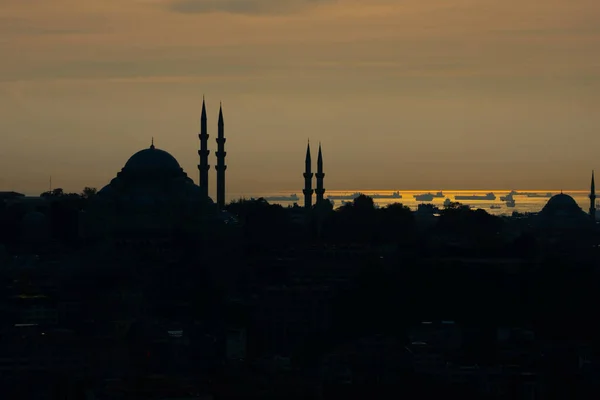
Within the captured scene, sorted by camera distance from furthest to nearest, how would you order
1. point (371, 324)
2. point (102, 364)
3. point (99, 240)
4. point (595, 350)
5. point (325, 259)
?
1. point (99, 240)
2. point (325, 259)
3. point (371, 324)
4. point (595, 350)
5. point (102, 364)

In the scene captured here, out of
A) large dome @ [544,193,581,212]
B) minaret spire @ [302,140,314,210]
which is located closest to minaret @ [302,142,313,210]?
minaret spire @ [302,140,314,210]

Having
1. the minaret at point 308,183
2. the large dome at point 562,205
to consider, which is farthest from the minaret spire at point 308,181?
the large dome at point 562,205

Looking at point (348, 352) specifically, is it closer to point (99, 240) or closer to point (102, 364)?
point (102, 364)

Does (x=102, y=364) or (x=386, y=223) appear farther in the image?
(x=386, y=223)

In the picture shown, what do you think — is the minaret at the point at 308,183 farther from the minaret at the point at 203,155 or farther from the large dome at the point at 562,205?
the large dome at the point at 562,205

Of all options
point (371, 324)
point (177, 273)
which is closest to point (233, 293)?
point (177, 273)

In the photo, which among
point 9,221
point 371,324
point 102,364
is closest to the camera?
point 102,364

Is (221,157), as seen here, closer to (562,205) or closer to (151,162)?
(151,162)

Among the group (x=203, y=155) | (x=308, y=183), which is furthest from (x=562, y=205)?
(x=203, y=155)

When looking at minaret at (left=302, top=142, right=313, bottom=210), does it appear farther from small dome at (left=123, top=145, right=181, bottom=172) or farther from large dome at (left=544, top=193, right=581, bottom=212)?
large dome at (left=544, top=193, right=581, bottom=212)
